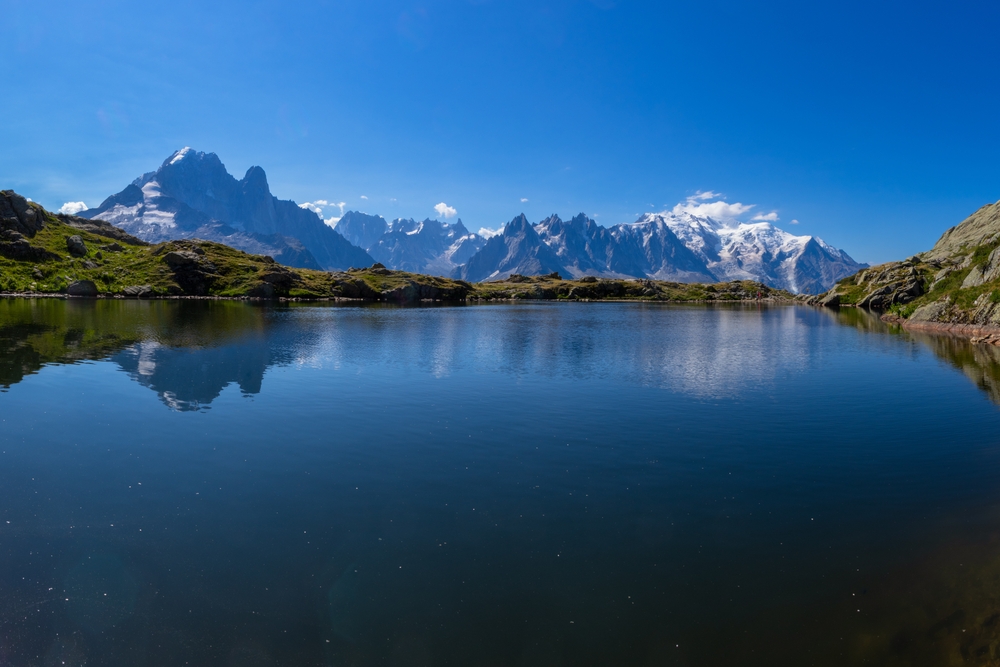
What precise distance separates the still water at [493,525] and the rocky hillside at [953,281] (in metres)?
68.6

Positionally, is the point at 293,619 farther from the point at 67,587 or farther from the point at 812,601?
the point at 812,601

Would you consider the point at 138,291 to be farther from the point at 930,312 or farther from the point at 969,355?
the point at 930,312

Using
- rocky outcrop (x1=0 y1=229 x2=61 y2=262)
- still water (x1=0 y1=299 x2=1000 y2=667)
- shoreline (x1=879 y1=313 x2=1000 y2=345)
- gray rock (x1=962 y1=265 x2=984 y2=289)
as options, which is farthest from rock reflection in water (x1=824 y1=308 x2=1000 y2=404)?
rocky outcrop (x1=0 y1=229 x2=61 y2=262)

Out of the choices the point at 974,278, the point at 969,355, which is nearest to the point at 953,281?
the point at 974,278

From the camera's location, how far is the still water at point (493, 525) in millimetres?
13984

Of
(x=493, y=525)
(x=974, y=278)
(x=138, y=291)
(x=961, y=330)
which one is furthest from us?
(x=138, y=291)

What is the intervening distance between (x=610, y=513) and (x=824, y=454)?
50.6 ft

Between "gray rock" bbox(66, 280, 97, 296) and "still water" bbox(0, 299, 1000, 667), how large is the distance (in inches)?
6729

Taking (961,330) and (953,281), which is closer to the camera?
(961,330)

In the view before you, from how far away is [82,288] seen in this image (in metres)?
178

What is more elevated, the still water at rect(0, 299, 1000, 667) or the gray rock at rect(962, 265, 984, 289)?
the gray rock at rect(962, 265, 984, 289)

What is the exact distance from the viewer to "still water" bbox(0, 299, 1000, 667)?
45.9 feet

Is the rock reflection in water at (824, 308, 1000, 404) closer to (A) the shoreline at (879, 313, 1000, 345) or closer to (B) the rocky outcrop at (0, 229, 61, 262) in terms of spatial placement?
(A) the shoreline at (879, 313, 1000, 345)

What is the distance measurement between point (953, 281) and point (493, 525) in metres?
144
